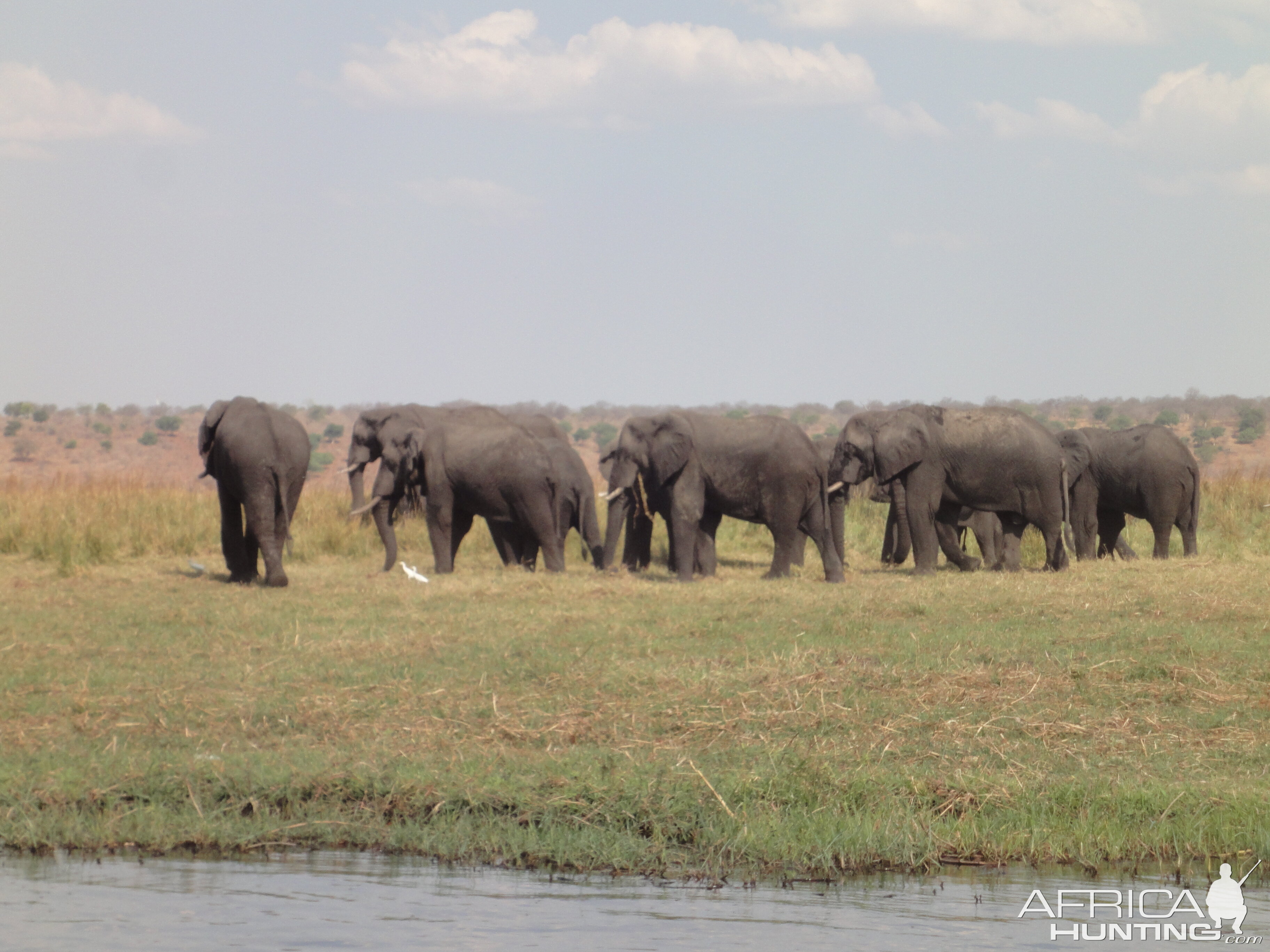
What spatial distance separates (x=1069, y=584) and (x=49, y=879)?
1169 cm

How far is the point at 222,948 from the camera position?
6098mm

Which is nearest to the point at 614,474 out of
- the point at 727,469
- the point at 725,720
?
the point at 727,469

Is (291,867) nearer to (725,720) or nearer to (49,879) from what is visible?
(49,879)

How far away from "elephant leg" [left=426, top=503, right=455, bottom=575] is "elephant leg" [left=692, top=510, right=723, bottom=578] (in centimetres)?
299

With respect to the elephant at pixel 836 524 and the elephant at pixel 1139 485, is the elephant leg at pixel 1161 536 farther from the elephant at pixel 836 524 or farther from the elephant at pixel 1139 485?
the elephant at pixel 836 524

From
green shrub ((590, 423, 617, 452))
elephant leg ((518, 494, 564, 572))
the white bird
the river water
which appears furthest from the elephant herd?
green shrub ((590, 423, 617, 452))

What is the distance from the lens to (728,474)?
18.8 m

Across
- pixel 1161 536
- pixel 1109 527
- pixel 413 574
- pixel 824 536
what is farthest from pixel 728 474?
pixel 1109 527

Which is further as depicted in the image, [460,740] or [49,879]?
[460,740]

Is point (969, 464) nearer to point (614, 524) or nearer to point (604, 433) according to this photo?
point (614, 524)

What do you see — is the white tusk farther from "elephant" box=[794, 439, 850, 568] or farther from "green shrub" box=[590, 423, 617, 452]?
"green shrub" box=[590, 423, 617, 452]

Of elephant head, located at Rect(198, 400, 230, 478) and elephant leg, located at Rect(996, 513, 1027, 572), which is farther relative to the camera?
elephant leg, located at Rect(996, 513, 1027, 572)

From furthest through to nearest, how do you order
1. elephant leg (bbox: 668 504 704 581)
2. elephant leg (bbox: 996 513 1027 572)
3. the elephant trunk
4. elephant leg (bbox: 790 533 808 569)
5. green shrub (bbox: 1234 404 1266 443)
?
green shrub (bbox: 1234 404 1266 443) < elephant leg (bbox: 790 533 808 569) < elephant leg (bbox: 996 513 1027 572) < the elephant trunk < elephant leg (bbox: 668 504 704 581)

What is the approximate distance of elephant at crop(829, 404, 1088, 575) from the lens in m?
19.5
